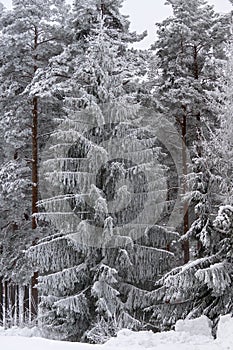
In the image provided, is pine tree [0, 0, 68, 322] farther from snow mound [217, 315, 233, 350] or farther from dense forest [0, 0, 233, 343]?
snow mound [217, 315, 233, 350]

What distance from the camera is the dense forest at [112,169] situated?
12375 millimetres

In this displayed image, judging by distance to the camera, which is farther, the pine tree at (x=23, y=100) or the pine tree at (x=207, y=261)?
the pine tree at (x=23, y=100)

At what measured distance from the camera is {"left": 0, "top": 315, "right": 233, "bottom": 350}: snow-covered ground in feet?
25.5

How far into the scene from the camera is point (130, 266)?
550 inches

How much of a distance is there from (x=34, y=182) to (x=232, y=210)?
866 centimetres

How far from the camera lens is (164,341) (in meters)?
8.85

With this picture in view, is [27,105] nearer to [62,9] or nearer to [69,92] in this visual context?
[69,92]

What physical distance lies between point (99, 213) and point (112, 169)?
4.44 feet

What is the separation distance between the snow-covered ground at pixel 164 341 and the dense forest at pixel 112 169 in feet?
4.16

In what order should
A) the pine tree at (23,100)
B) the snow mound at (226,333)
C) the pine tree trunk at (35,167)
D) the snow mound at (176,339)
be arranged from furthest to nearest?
the pine tree at (23,100), the pine tree trunk at (35,167), the snow mound at (176,339), the snow mound at (226,333)

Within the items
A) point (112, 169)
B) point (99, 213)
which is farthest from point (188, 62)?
point (99, 213)

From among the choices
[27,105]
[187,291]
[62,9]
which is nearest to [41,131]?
[27,105]

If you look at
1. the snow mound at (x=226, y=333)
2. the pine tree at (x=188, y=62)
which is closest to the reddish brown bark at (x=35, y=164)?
the pine tree at (x=188, y=62)

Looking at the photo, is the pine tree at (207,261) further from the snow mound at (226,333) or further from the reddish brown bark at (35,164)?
the reddish brown bark at (35,164)
